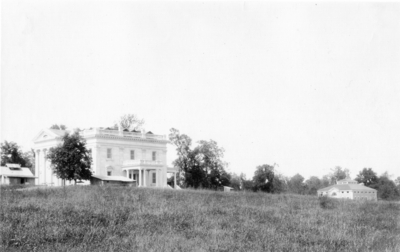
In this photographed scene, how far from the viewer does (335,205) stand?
27062 millimetres

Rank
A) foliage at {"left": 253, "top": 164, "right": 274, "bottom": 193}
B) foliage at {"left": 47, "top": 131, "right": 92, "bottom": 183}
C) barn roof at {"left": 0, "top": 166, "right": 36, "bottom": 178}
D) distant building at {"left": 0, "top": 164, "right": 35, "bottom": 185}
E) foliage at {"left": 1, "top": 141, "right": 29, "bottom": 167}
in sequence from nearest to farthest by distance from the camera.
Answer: foliage at {"left": 47, "top": 131, "right": 92, "bottom": 183}
distant building at {"left": 0, "top": 164, "right": 35, "bottom": 185}
barn roof at {"left": 0, "top": 166, "right": 36, "bottom": 178}
foliage at {"left": 253, "top": 164, "right": 274, "bottom": 193}
foliage at {"left": 1, "top": 141, "right": 29, "bottom": 167}

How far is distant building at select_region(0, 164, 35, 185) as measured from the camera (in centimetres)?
5600

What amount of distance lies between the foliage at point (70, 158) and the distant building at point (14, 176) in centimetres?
752

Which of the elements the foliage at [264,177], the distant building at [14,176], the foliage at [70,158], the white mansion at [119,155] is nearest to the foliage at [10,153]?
the white mansion at [119,155]

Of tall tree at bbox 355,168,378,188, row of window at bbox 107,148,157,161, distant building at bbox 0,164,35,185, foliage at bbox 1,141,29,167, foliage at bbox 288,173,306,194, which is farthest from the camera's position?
foliage at bbox 288,173,306,194

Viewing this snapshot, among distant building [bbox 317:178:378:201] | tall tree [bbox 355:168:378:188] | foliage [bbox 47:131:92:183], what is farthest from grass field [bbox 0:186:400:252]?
tall tree [bbox 355:168:378:188]

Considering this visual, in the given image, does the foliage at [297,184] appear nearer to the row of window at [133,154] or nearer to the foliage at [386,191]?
the foliage at [386,191]

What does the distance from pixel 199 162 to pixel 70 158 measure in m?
22.1

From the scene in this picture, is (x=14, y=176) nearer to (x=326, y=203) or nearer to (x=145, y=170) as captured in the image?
(x=145, y=170)

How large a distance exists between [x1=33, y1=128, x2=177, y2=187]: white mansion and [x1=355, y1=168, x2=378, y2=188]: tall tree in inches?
1916

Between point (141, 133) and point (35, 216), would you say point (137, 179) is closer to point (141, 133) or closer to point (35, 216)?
point (141, 133)

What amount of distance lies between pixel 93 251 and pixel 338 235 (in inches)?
304

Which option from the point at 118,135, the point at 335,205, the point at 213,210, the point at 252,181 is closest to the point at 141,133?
the point at 118,135

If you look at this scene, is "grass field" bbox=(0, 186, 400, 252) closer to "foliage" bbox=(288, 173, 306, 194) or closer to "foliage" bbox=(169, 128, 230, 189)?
"foliage" bbox=(169, 128, 230, 189)
